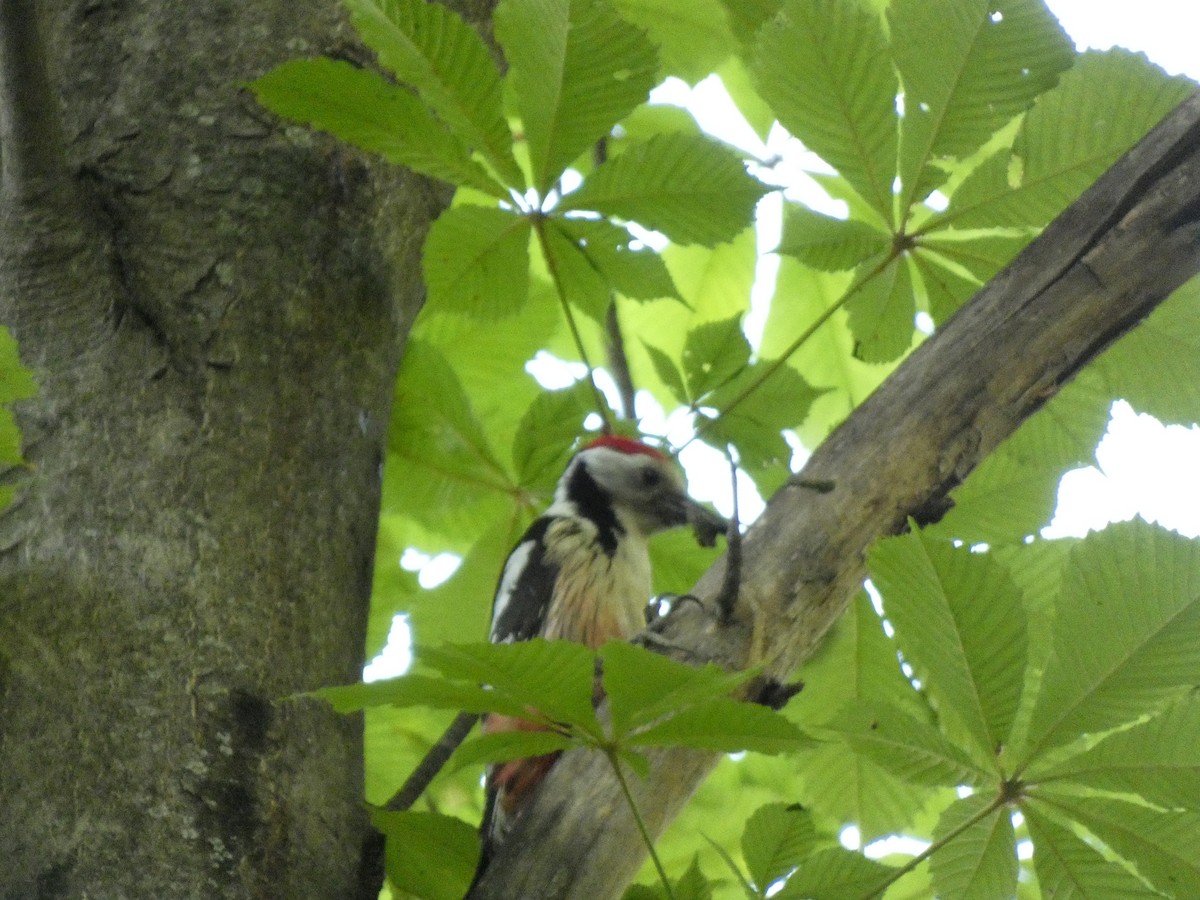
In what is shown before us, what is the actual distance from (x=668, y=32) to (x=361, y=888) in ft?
6.75

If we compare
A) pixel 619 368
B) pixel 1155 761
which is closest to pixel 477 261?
pixel 619 368

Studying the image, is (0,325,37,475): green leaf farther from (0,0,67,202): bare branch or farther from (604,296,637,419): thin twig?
(604,296,637,419): thin twig

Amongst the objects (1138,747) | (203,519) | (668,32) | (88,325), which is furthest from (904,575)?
(668,32)

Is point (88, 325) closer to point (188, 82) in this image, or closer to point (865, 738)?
point (188, 82)

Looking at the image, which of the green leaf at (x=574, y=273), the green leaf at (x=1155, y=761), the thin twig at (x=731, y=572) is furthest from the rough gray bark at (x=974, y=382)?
the green leaf at (x=574, y=273)

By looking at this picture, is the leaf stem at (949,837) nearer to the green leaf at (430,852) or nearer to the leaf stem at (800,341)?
the green leaf at (430,852)

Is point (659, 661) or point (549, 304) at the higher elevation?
point (549, 304)

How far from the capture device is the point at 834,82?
1901mm

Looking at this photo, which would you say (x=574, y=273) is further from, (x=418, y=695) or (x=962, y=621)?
(x=418, y=695)

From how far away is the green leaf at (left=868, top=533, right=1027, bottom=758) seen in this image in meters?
1.47

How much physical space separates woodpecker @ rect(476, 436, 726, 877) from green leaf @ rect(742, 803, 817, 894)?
3.52ft

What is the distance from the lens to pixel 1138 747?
1.49m

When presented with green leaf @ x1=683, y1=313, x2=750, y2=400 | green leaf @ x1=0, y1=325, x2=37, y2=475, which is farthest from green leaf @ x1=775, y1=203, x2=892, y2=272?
Result: green leaf @ x1=0, y1=325, x2=37, y2=475

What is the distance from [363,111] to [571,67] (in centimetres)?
31
